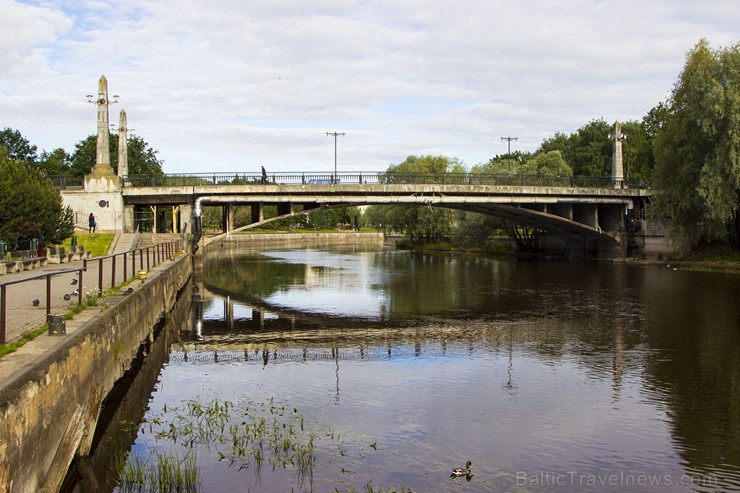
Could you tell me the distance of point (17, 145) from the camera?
113625mm

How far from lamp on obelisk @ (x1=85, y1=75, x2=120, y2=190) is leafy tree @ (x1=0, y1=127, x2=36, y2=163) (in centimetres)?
7163

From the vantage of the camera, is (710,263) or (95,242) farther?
(710,263)

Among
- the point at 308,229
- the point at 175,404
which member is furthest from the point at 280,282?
the point at 308,229

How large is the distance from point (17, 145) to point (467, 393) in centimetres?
11698

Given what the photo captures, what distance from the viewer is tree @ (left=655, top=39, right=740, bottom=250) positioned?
1665 inches

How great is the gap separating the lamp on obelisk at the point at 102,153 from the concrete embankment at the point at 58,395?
1352 inches

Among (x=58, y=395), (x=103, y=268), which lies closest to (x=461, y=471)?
(x=58, y=395)

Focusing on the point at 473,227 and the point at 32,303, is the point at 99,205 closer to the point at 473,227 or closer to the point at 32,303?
the point at 32,303

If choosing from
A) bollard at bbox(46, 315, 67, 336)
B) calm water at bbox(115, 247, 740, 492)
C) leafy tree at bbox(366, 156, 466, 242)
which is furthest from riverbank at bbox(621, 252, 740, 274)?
bollard at bbox(46, 315, 67, 336)

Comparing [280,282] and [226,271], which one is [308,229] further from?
[280,282]

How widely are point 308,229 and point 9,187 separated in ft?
367

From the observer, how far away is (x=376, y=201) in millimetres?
48875

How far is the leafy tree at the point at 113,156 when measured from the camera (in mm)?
87188

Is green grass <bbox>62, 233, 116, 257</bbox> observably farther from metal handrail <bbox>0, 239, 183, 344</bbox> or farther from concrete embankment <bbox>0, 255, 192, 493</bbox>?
concrete embankment <bbox>0, 255, 192, 493</bbox>
